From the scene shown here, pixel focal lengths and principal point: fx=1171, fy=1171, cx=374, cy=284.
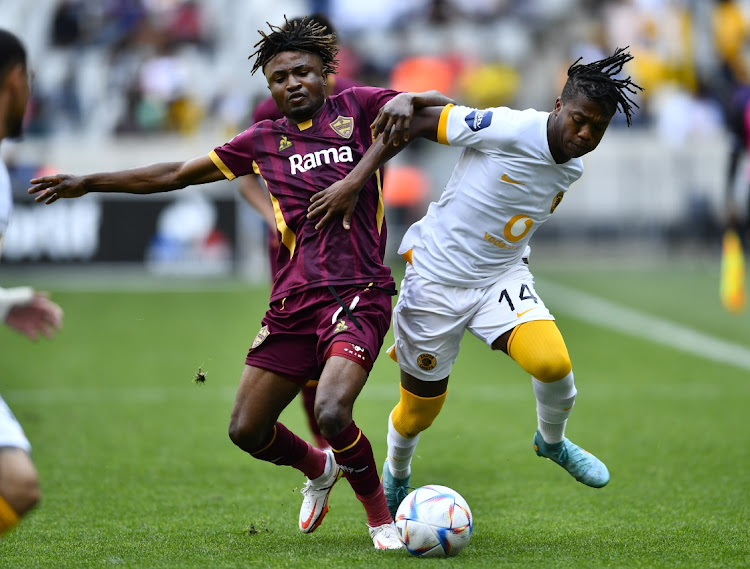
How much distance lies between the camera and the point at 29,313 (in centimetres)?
400

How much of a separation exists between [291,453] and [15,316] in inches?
71.6

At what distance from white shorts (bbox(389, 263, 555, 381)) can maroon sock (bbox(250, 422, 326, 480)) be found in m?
0.61

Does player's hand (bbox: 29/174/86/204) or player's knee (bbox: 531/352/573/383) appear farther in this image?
player's knee (bbox: 531/352/573/383)

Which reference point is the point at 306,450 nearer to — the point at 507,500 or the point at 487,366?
the point at 507,500

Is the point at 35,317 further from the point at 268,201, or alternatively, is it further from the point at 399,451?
the point at 268,201

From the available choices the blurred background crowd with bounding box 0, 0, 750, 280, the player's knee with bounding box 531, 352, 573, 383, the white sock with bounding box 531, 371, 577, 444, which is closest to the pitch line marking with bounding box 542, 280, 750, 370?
the blurred background crowd with bounding box 0, 0, 750, 280

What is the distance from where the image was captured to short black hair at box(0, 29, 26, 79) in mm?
3938

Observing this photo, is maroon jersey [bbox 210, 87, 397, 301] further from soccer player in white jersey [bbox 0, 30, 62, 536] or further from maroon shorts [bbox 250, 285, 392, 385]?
soccer player in white jersey [bbox 0, 30, 62, 536]

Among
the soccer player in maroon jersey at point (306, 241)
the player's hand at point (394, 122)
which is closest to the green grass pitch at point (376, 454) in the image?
the soccer player in maroon jersey at point (306, 241)

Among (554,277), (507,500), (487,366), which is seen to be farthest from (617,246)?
(507,500)

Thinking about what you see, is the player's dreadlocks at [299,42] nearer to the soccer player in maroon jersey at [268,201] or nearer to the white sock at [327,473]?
the soccer player in maroon jersey at [268,201]

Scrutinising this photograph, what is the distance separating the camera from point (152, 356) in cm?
1213

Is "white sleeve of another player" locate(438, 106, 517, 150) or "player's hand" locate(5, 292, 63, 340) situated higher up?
"white sleeve of another player" locate(438, 106, 517, 150)

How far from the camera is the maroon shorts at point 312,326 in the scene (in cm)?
518
